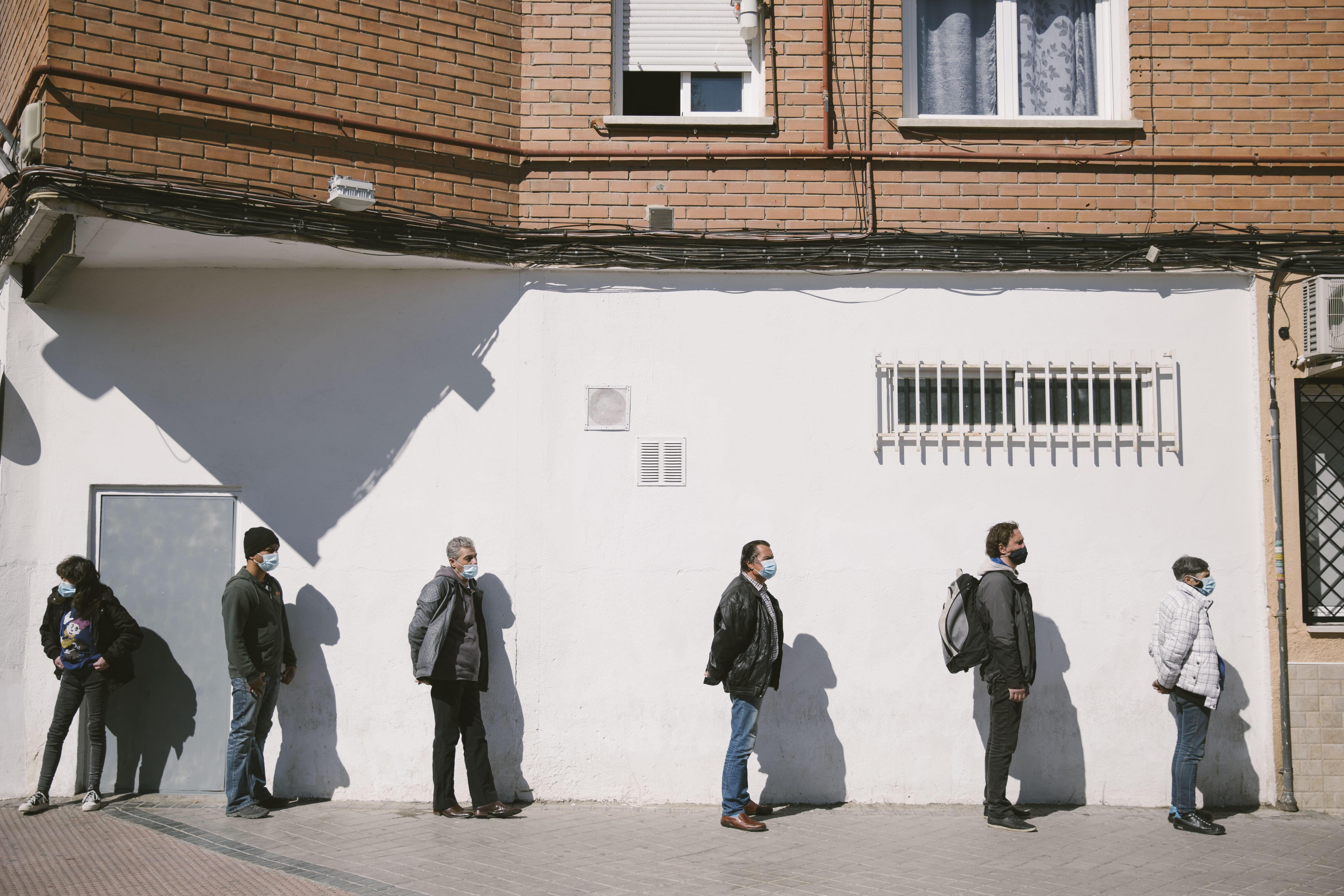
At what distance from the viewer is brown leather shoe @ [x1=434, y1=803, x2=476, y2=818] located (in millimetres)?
7488

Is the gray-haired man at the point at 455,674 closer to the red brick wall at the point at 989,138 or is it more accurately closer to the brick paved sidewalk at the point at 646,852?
the brick paved sidewalk at the point at 646,852

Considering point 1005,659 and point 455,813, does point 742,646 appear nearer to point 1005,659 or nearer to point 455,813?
point 1005,659

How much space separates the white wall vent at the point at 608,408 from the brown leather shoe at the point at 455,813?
9.03 ft

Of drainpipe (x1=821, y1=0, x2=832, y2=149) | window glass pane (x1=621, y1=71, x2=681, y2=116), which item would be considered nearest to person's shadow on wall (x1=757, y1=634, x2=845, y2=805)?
drainpipe (x1=821, y1=0, x2=832, y2=149)

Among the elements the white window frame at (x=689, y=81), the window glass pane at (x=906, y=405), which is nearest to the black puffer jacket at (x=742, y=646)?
the window glass pane at (x=906, y=405)

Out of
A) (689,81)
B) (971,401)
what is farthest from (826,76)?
(971,401)

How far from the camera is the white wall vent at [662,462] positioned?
8055 mm

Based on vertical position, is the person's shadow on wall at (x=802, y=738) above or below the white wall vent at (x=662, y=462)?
below

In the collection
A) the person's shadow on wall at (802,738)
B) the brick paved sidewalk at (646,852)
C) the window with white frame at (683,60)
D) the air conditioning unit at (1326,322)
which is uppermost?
the window with white frame at (683,60)

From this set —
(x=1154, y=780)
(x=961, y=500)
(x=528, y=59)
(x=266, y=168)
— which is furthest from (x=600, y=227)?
(x=1154, y=780)

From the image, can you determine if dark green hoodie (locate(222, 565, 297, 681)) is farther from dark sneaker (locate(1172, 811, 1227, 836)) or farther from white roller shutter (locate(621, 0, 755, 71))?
dark sneaker (locate(1172, 811, 1227, 836))

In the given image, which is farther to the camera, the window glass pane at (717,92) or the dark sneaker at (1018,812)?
the window glass pane at (717,92)

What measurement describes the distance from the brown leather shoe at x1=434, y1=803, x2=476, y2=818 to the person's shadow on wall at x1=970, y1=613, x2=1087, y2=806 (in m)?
3.57

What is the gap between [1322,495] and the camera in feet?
26.9
